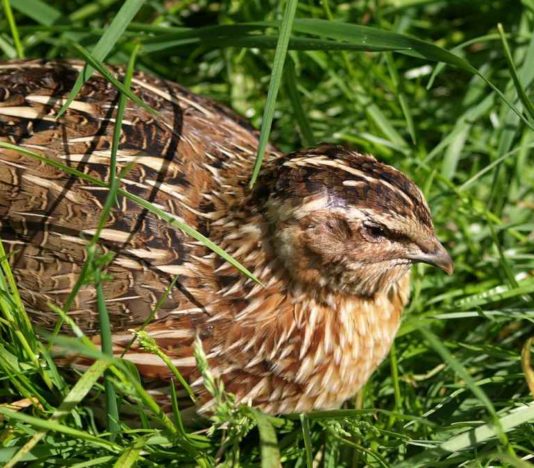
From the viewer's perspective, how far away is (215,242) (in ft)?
10.5

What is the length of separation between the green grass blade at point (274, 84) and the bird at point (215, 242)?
0.50ft

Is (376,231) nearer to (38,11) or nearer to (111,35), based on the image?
(111,35)

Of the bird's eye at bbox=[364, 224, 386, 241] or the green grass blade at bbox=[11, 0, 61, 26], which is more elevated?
the green grass blade at bbox=[11, 0, 61, 26]

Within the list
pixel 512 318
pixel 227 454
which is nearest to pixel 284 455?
pixel 227 454

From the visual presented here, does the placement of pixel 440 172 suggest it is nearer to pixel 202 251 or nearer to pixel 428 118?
pixel 428 118

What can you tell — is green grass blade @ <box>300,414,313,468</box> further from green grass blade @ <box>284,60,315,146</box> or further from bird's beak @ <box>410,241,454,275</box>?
green grass blade @ <box>284,60,315,146</box>

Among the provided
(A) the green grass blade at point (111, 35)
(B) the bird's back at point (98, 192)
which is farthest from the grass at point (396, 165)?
(B) the bird's back at point (98, 192)

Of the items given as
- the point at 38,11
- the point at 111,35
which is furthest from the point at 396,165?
the point at 38,11

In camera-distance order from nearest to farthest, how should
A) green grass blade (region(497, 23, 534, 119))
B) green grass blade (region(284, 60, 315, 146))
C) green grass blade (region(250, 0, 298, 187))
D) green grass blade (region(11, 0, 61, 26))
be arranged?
green grass blade (region(250, 0, 298, 187)) < green grass blade (region(497, 23, 534, 119)) < green grass blade (region(284, 60, 315, 146)) < green grass blade (region(11, 0, 61, 26))

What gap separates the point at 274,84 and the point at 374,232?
589mm

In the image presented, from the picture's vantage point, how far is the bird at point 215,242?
3002 mm

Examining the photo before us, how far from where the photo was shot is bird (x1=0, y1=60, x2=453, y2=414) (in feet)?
9.85

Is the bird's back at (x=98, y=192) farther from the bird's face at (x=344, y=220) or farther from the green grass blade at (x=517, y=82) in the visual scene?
the green grass blade at (x=517, y=82)

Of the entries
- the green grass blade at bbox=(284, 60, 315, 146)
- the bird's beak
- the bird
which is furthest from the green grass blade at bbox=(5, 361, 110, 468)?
the green grass blade at bbox=(284, 60, 315, 146)
